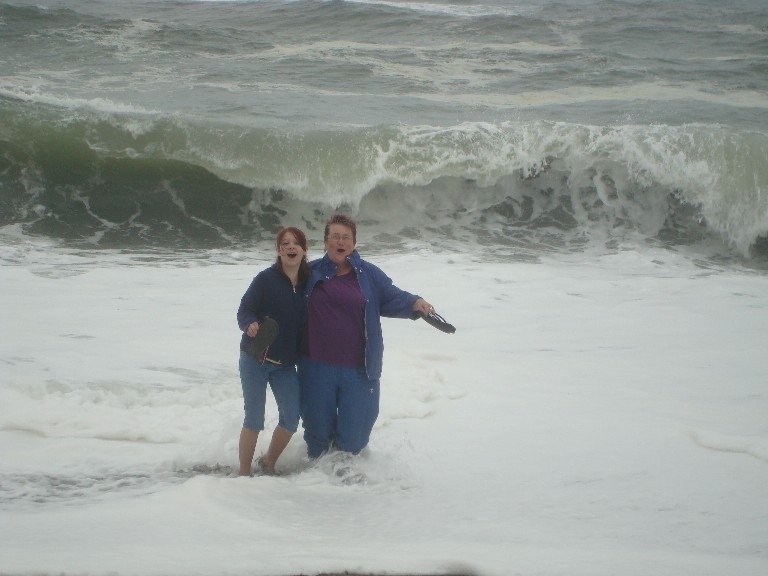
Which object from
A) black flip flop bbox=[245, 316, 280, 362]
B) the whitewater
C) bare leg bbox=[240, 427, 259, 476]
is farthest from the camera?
bare leg bbox=[240, 427, 259, 476]

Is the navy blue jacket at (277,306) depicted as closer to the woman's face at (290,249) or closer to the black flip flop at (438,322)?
the woman's face at (290,249)

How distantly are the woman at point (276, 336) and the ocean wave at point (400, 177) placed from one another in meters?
8.80

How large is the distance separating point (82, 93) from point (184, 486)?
14.8 m

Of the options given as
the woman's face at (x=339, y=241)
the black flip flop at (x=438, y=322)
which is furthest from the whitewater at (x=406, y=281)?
the woman's face at (x=339, y=241)

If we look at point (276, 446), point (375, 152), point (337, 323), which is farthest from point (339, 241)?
point (375, 152)

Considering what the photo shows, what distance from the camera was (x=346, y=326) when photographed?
4.30m

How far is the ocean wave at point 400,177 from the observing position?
44.8ft

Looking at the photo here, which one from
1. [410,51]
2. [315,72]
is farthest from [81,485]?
[410,51]

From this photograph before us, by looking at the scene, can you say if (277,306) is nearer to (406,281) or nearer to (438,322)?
(438,322)

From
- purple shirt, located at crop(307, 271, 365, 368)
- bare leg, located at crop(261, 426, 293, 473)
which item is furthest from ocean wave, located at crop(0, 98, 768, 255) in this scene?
purple shirt, located at crop(307, 271, 365, 368)

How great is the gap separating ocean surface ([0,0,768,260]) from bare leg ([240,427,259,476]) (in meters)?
6.77

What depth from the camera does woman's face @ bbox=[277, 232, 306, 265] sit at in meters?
4.25

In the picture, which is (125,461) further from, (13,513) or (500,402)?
(500,402)

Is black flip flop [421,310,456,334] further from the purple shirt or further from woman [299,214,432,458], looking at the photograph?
the purple shirt
